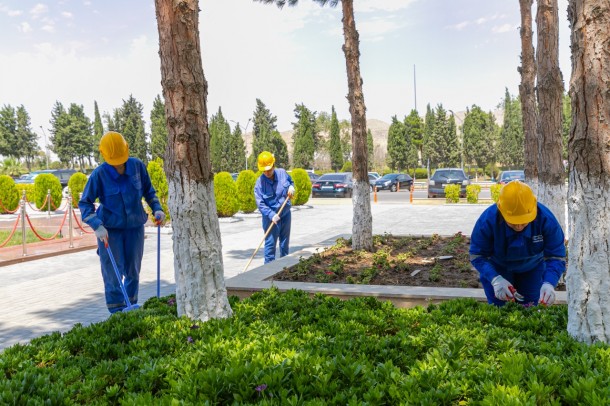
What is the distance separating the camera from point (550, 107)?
618 cm

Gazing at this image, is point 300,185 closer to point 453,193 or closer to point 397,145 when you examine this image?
point 453,193

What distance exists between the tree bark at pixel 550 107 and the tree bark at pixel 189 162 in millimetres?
4303

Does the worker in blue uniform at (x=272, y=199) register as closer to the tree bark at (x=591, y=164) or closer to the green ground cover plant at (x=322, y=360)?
the green ground cover plant at (x=322, y=360)

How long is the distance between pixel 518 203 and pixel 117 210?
3537 millimetres

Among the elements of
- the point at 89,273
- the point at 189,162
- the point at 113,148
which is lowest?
the point at 89,273

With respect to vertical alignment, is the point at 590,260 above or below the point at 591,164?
below

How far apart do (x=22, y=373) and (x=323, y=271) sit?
153 inches

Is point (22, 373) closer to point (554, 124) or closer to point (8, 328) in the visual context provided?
point (8, 328)

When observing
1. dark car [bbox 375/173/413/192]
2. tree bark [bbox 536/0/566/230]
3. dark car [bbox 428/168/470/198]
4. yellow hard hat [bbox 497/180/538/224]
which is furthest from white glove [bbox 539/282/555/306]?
dark car [bbox 375/173/413/192]

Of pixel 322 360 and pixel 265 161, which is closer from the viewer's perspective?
pixel 322 360

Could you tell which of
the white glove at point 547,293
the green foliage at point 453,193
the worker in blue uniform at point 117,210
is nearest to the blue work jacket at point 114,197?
the worker in blue uniform at point 117,210

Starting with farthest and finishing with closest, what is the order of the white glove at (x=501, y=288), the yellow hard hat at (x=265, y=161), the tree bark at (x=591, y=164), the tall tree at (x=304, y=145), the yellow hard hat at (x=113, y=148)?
the tall tree at (x=304, y=145), the yellow hard hat at (x=265, y=161), the yellow hard hat at (x=113, y=148), the white glove at (x=501, y=288), the tree bark at (x=591, y=164)

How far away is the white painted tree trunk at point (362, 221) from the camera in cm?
747

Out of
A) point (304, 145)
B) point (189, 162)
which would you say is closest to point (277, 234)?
point (189, 162)
